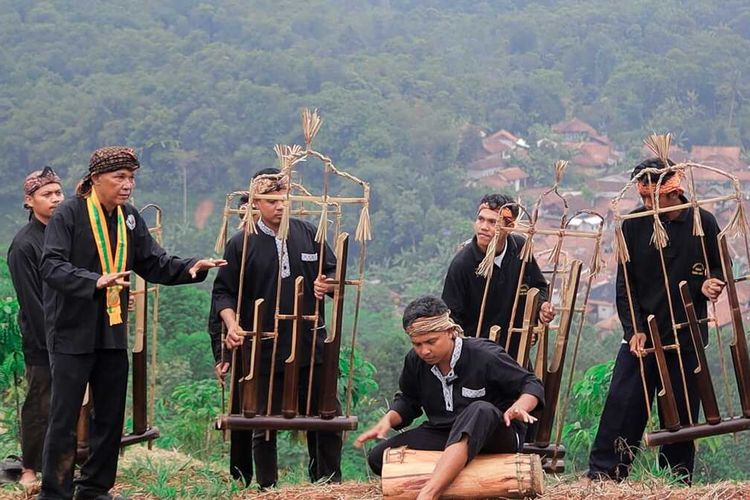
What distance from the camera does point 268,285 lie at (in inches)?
226

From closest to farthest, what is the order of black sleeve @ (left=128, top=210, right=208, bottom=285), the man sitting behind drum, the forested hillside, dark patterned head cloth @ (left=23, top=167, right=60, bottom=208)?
the man sitting behind drum → black sleeve @ (left=128, top=210, right=208, bottom=285) → dark patterned head cloth @ (left=23, top=167, right=60, bottom=208) → the forested hillside

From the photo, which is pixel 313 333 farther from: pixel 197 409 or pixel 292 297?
pixel 197 409

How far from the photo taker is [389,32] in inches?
2938

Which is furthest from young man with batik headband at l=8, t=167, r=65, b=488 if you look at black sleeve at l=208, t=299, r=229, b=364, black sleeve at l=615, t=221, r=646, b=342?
black sleeve at l=615, t=221, r=646, b=342

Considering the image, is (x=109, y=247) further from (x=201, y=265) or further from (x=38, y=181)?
(x=38, y=181)

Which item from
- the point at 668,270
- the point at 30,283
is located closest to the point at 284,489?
the point at 30,283

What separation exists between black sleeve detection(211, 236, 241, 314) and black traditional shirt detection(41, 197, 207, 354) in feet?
1.85

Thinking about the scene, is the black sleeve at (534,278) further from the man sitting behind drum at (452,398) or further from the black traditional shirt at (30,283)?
the black traditional shirt at (30,283)

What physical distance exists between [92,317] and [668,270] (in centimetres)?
268

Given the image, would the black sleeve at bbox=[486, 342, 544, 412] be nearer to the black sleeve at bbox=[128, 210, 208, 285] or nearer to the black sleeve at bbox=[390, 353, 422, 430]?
the black sleeve at bbox=[390, 353, 422, 430]

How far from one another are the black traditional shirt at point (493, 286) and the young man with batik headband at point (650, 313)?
0.46m

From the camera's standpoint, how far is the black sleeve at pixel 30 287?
5609mm

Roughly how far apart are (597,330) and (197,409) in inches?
1154

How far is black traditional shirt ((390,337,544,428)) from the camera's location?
492cm
